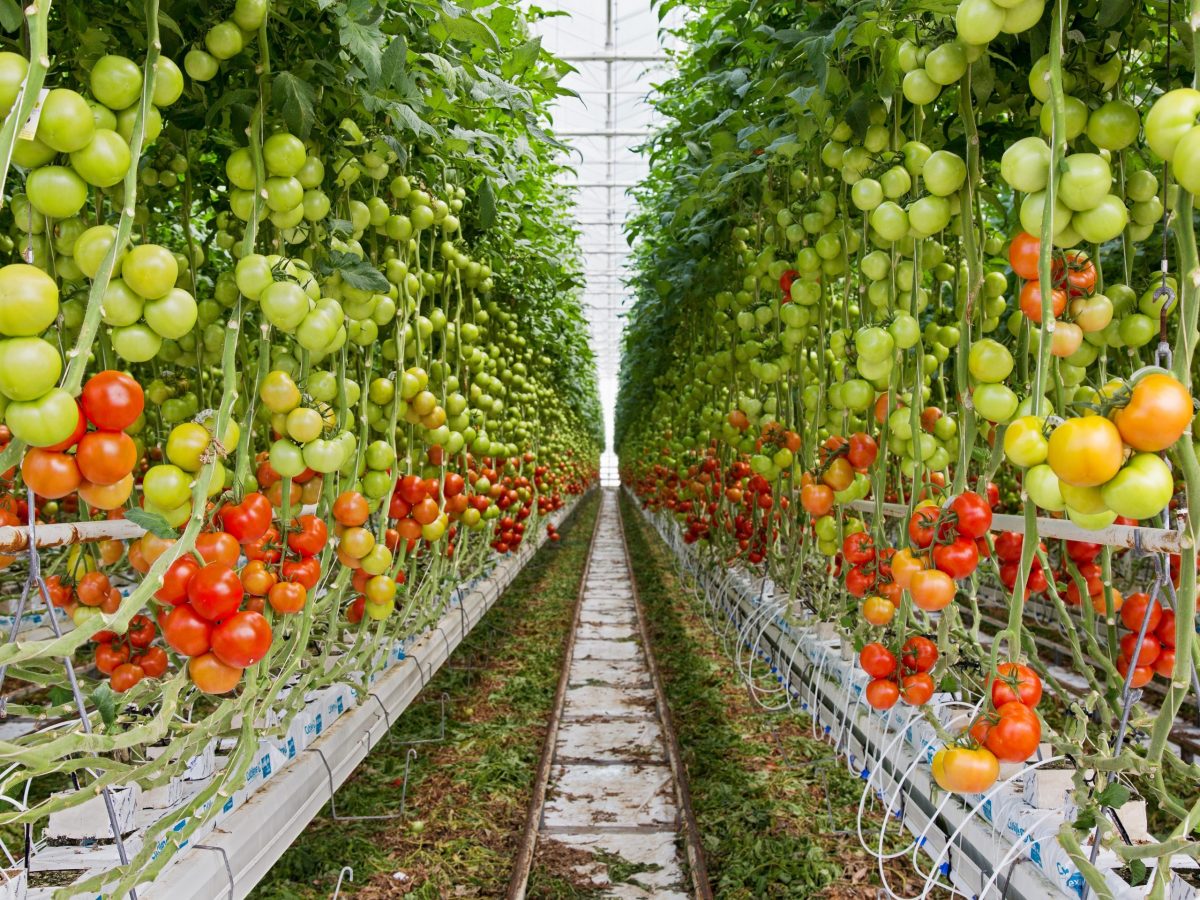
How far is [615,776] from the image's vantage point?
4.13m

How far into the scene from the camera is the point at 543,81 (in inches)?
102

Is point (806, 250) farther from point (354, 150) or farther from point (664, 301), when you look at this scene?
point (664, 301)

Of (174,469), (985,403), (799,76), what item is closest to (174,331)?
(174,469)

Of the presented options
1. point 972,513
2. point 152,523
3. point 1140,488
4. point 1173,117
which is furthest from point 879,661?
point 152,523

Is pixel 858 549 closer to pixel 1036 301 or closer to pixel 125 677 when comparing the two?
pixel 1036 301

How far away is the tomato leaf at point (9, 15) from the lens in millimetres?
1040

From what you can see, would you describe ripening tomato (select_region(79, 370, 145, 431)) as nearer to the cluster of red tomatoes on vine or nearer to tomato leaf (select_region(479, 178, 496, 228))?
the cluster of red tomatoes on vine

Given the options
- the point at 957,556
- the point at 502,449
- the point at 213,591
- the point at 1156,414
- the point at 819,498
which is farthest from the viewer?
the point at 502,449

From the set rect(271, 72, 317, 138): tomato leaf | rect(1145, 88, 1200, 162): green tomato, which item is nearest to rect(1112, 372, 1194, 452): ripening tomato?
rect(1145, 88, 1200, 162): green tomato

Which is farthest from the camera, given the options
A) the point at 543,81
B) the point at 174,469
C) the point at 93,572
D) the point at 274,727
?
the point at 543,81

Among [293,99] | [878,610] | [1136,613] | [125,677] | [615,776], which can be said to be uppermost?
[293,99]

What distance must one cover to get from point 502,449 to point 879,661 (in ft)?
8.36

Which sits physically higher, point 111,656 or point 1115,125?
point 1115,125

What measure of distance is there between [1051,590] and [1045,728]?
260 mm
